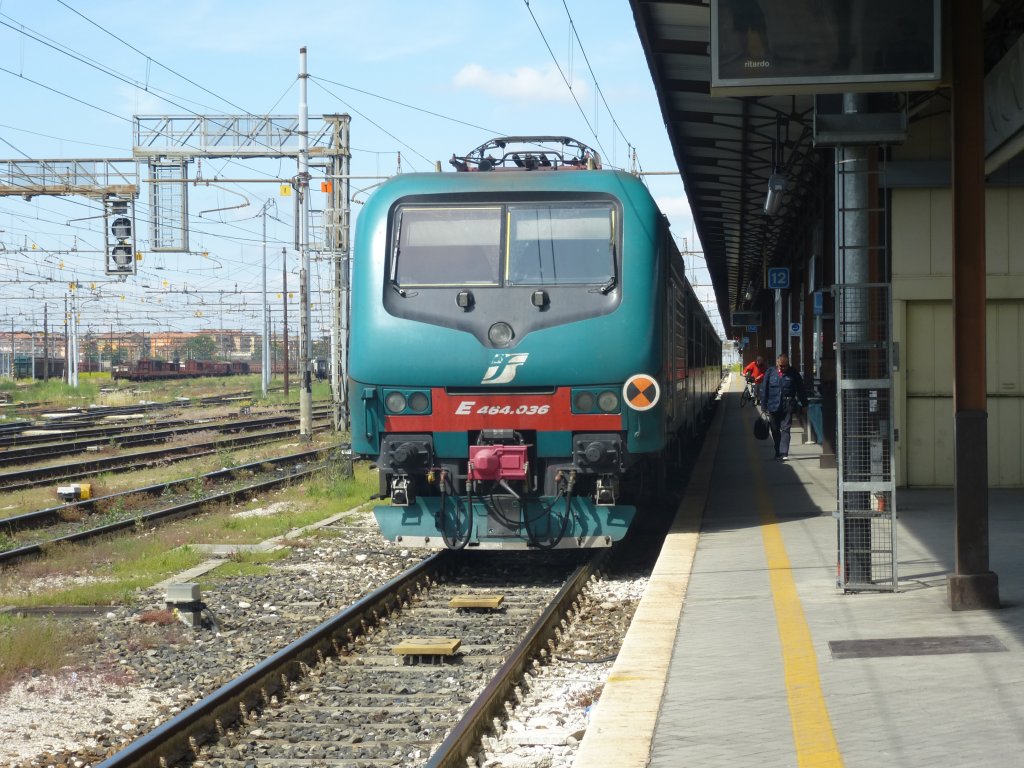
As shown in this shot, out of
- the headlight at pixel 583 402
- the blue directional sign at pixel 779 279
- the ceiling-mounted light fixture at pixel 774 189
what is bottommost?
the headlight at pixel 583 402

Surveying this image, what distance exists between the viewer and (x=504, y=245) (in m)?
10.0

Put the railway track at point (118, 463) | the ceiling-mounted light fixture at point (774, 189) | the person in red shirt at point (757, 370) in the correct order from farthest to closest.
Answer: the person in red shirt at point (757, 370) < the railway track at point (118, 463) < the ceiling-mounted light fixture at point (774, 189)

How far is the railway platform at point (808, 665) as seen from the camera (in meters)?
4.92

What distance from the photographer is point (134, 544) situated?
12367 mm

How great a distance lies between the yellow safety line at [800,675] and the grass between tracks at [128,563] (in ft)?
Result: 13.3

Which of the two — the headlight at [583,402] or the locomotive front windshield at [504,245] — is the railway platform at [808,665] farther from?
the locomotive front windshield at [504,245]

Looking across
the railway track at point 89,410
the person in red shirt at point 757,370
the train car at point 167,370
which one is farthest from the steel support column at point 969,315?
the train car at point 167,370

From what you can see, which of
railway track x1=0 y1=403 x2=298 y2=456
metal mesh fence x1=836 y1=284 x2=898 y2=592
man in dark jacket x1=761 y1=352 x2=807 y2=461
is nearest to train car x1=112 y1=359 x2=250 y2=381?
railway track x1=0 y1=403 x2=298 y2=456

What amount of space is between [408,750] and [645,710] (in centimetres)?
112

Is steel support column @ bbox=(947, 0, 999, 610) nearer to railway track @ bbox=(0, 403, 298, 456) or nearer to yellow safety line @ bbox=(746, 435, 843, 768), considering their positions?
yellow safety line @ bbox=(746, 435, 843, 768)

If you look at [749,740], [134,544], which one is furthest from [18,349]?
[749,740]

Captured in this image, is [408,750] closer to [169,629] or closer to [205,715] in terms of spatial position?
[205,715]

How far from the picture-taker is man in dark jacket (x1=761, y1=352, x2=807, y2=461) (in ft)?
60.6

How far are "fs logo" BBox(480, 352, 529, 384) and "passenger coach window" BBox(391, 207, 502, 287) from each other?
2.00ft
